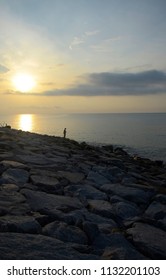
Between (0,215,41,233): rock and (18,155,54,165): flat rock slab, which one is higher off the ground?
(18,155,54,165): flat rock slab

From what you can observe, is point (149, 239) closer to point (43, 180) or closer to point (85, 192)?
point (85, 192)

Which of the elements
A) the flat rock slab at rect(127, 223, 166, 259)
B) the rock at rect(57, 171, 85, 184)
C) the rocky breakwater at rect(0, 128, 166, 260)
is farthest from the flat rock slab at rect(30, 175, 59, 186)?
the flat rock slab at rect(127, 223, 166, 259)

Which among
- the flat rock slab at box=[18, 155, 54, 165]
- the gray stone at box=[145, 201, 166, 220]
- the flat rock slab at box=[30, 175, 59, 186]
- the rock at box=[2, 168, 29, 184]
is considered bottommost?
the gray stone at box=[145, 201, 166, 220]

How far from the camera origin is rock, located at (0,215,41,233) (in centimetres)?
487

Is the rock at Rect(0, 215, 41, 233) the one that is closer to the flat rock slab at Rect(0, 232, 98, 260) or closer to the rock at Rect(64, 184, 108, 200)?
the flat rock slab at Rect(0, 232, 98, 260)

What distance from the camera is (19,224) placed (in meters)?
4.99

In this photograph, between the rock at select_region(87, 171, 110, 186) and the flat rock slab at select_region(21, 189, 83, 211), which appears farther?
the rock at select_region(87, 171, 110, 186)

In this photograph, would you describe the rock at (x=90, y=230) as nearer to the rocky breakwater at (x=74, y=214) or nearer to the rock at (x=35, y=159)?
the rocky breakwater at (x=74, y=214)

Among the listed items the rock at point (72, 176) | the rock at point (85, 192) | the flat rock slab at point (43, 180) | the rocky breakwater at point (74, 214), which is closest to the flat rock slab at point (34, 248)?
the rocky breakwater at point (74, 214)

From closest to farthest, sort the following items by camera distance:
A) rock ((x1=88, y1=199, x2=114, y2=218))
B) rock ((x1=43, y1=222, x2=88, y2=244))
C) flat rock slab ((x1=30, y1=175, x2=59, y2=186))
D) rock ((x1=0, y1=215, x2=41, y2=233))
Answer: rock ((x1=0, y1=215, x2=41, y2=233)) → rock ((x1=43, y1=222, x2=88, y2=244)) → rock ((x1=88, y1=199, x2=114, y2=218)) → flat rock slab ((x1=30, y1=175, x2=59, y2=186))

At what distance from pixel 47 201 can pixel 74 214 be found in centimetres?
80

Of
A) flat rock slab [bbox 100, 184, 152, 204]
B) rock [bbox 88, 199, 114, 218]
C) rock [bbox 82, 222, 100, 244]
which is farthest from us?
flat rock slab [bbox 100, 184, 152, 204]
